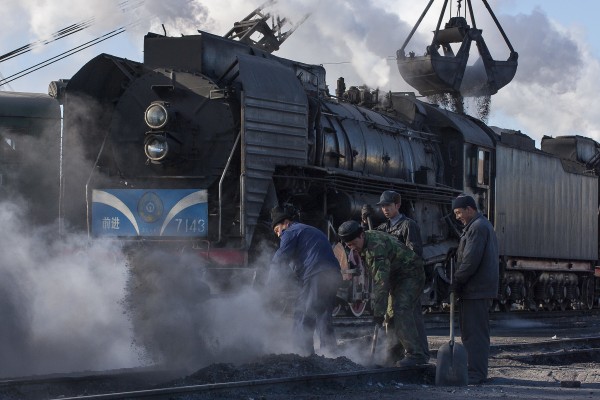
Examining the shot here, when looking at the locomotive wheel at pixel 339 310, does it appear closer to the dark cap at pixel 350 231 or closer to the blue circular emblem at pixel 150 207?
the blue circular emblem at pixel 150 207

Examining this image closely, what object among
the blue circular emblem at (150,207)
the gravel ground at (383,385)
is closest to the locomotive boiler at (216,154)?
the blue circular emblem at (150,207)

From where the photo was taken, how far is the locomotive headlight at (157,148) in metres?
12.5

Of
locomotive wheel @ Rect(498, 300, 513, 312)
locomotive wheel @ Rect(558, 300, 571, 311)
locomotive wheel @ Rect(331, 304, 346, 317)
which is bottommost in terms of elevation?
locomotive wheel @ Rect(558, 300, 571, 311)

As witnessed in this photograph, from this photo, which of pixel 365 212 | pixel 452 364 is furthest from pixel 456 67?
pixel 452 364

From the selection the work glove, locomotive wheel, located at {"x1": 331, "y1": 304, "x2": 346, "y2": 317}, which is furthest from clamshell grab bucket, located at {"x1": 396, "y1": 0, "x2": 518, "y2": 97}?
the work glove

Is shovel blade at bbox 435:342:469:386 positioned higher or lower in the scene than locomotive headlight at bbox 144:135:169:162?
lower

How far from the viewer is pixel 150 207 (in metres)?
12.4

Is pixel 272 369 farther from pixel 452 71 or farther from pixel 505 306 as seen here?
pixel 452 71

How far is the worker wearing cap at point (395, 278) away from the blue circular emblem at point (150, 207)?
391 cm

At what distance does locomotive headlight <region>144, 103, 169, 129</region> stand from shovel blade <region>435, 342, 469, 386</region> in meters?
5.37

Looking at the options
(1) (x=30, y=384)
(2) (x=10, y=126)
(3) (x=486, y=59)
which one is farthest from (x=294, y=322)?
(3) (x=486, y=59)

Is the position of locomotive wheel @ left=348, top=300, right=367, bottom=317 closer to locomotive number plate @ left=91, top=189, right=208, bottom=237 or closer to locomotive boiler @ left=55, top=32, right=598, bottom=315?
locomotive boiler @ left=55, top=32, right=598, bottom=315

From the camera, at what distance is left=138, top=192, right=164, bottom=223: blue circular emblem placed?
1234 centimetres

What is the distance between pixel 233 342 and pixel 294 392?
1.84 metres
